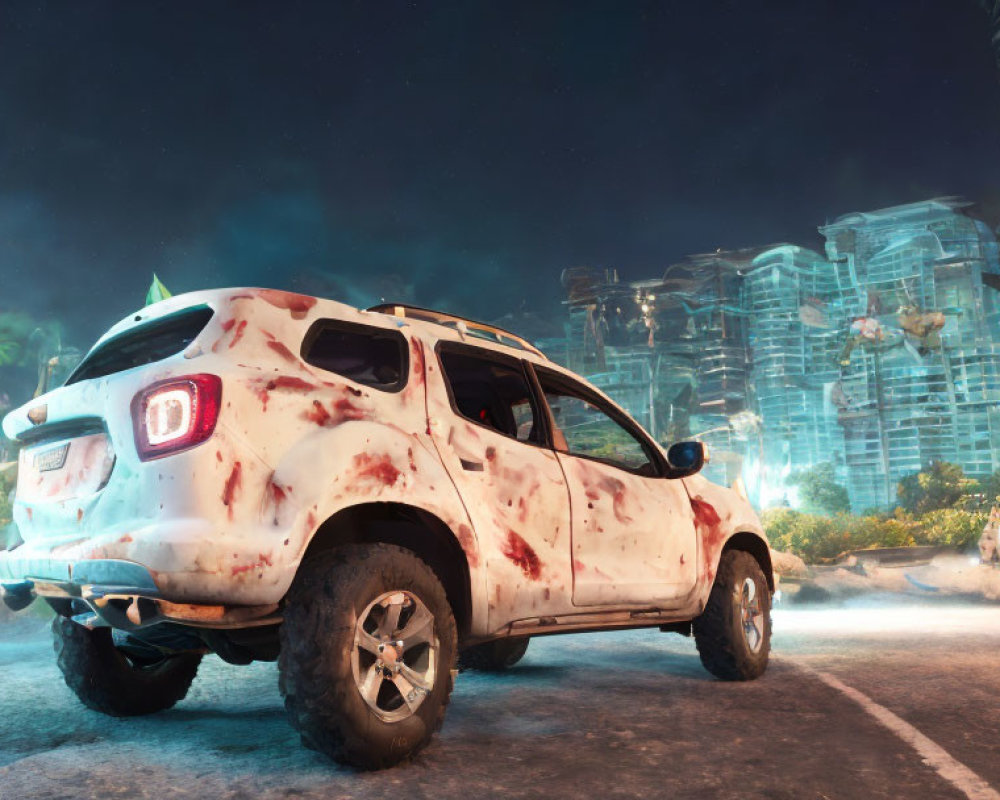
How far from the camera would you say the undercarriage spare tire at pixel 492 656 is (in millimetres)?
6508

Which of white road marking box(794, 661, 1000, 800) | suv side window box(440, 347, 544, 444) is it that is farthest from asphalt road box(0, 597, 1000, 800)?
suv side window box(440, 347, 544, 444)

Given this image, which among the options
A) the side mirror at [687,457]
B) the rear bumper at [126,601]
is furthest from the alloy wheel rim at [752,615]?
the rear bumper at [126,601]

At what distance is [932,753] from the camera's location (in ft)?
12.3

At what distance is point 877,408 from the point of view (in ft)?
349

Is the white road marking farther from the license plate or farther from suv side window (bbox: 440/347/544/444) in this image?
the license plate

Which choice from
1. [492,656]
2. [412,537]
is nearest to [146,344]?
[412,537]

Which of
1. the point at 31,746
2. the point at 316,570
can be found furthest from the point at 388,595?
the point at 31,746

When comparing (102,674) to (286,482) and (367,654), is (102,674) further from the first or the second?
(286,482)

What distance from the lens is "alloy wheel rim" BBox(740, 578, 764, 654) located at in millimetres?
5977

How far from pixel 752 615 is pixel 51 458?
14.9 ft

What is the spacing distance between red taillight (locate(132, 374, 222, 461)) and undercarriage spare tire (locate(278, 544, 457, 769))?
0.70 meters

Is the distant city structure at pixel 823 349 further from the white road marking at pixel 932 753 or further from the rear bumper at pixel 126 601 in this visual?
the rear bumper at pixel 126 601

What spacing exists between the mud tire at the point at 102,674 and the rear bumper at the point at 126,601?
102cm

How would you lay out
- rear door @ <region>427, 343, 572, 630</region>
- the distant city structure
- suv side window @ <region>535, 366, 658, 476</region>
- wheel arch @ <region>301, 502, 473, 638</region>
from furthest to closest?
1. the distant city structure
2. suv side window @ <region>535, 366, 658, 476</region>
3. rear door @ <region>427, 343, 572, 630</region>
4. wheel arch @ <region>301, 502, 473, 638</region>
